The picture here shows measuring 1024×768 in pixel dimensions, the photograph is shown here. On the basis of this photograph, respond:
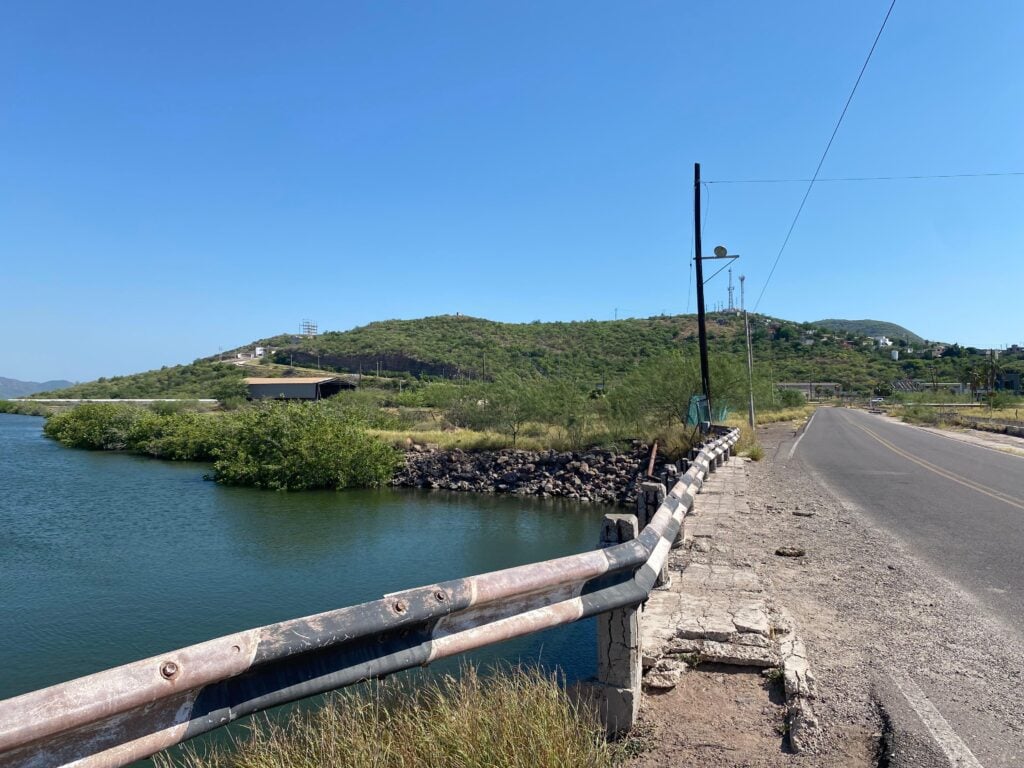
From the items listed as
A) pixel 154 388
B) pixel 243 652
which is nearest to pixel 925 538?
pixel 243 652

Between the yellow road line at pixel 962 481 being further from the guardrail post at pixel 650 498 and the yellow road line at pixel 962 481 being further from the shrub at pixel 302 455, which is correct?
the shrub at pixel 302 455

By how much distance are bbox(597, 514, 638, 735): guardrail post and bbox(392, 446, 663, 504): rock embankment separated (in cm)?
2857

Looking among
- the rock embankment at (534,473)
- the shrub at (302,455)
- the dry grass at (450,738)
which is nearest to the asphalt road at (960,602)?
the dry grass at (450,738)

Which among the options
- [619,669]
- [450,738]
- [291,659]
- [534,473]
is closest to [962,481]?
[619,669]

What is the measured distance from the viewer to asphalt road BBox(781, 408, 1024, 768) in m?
3.79

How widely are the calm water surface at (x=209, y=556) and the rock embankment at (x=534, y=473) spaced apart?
217 centimetres

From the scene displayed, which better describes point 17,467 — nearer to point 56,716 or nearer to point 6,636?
point 6,636

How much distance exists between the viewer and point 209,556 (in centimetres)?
2034

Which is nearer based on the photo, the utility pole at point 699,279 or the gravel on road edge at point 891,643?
the gravel on road edge at point 891,643

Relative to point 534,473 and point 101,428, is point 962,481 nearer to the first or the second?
point 534,473

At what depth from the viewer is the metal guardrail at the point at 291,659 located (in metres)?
2.20

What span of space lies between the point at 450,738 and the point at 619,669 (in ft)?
3.55

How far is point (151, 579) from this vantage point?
17562 mm

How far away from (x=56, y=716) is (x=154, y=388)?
407ft
